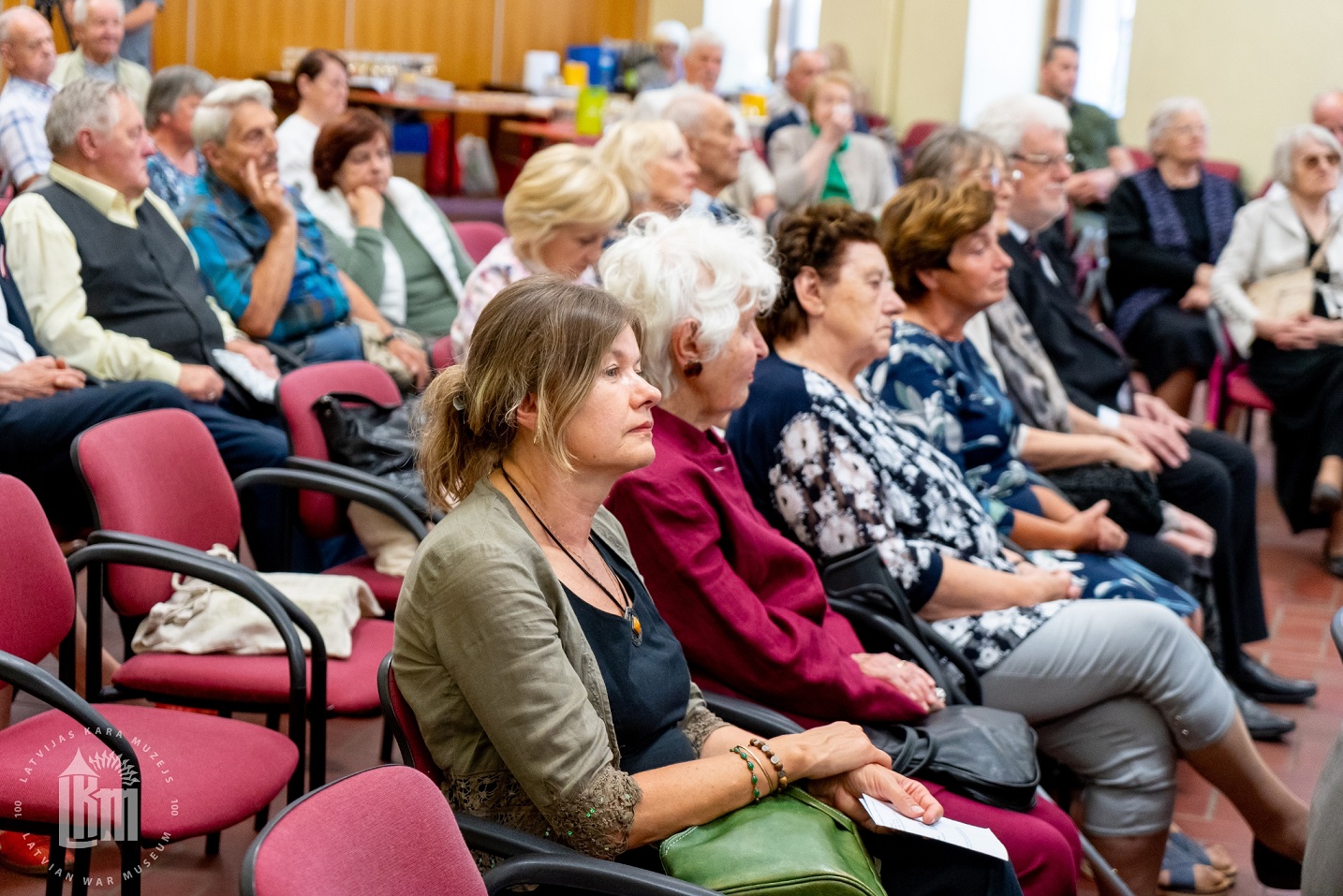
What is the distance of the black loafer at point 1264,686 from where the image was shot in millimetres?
3537

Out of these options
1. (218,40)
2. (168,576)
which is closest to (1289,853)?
(168,576)

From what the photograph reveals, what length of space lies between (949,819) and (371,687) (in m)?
0.97

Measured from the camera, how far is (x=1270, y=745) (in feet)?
10.8

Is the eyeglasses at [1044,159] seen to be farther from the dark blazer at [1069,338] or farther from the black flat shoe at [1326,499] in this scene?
the black flat shoe at [1326,499]

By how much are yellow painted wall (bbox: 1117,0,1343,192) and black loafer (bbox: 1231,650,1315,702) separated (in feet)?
15.6

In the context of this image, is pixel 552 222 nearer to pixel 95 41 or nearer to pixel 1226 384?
pixel 1226 384

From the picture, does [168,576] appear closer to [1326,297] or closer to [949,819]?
[949,819]

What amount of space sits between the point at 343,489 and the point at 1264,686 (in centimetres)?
234

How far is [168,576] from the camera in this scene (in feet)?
7.97

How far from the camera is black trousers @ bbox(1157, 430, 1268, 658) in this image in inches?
142

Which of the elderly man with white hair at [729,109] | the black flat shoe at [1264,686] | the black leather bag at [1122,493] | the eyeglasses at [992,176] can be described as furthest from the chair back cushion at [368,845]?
the elderly man with white hair at [729,109]

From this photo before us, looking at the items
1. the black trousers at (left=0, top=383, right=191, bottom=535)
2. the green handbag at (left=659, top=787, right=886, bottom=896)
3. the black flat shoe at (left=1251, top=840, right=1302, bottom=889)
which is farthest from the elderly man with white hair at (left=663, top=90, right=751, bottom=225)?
the green handbag at (left=659, top=787, right=886, bottom=896)

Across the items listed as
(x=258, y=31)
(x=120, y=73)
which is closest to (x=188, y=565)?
(x=120, y=73)

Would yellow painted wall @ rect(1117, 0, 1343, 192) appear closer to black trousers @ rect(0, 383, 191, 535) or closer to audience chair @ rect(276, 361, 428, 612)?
audience chair @ rect(276, 361, 428, 612)
